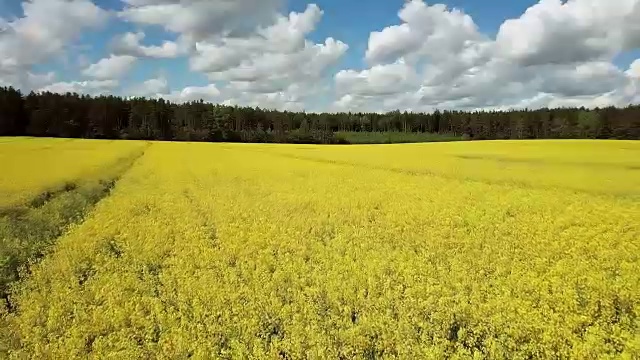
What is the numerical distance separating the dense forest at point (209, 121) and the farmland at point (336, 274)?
66277 millimetres


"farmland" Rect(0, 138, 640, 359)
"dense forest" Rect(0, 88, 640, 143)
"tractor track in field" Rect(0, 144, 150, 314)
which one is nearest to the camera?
"farmland" Rect(0, 138, 640, 359)

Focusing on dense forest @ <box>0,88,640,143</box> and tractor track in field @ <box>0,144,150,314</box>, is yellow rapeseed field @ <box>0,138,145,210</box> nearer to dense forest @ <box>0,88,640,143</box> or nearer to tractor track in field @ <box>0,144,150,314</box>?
tractor track in field @ <box>0,144,150,314</box>

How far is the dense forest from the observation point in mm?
80000

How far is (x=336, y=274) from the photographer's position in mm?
10289

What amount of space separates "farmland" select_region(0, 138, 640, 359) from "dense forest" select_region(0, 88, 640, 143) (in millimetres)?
66277

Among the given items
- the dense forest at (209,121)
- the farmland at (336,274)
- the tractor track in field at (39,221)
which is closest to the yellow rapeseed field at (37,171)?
the tractor track in field at (39,221)

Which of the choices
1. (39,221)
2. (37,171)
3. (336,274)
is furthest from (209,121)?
(336,274)

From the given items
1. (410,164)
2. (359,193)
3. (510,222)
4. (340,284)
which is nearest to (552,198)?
(510,222)

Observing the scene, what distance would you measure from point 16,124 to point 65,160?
181 ft

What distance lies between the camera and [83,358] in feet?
25.7

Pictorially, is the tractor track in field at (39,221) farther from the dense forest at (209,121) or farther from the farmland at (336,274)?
the dense forest at (209,121)

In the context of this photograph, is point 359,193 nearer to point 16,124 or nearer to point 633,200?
point 633,200

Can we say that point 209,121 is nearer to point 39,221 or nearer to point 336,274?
point 39,221

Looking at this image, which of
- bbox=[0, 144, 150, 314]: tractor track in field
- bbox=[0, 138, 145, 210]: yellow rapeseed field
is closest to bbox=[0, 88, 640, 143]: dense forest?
bbox=[0, 138, 145, 210]: yellow rapeseed field
